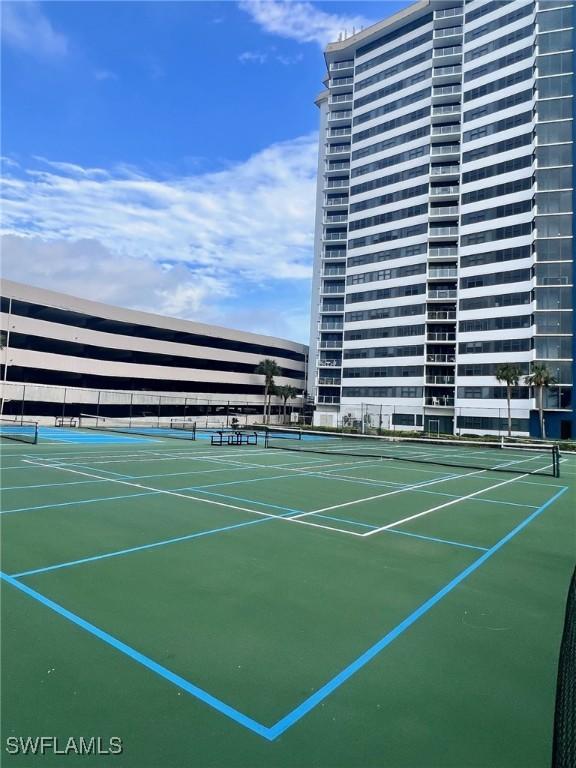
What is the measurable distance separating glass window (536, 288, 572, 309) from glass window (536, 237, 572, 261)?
3.63 metres

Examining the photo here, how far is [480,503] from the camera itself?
13719 mm

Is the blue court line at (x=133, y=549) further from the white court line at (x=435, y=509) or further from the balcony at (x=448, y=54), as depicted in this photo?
the balcony at (x=448, y=54)

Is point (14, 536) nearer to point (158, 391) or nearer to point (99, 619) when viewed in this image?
point (99, 619)

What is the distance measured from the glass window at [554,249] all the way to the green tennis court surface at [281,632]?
5131cm

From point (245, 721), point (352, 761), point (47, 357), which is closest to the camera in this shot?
point (352, 761)

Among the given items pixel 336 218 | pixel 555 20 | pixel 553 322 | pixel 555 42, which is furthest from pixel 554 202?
pixel 336 218

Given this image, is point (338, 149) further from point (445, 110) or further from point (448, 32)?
point (448, 32)

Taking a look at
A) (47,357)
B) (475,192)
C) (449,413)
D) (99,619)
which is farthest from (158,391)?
(99,619)

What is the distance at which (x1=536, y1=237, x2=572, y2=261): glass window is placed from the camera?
176ft

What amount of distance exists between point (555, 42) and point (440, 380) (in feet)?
139

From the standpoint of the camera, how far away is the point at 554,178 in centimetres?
5538

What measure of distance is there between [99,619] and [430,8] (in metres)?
87.8

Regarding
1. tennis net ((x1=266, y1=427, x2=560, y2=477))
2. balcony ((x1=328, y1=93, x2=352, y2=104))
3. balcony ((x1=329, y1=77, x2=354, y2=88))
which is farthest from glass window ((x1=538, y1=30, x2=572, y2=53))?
tennis net ((x1=266, y1=427, x2=560, y2=477))

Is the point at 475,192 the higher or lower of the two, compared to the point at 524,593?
higher
